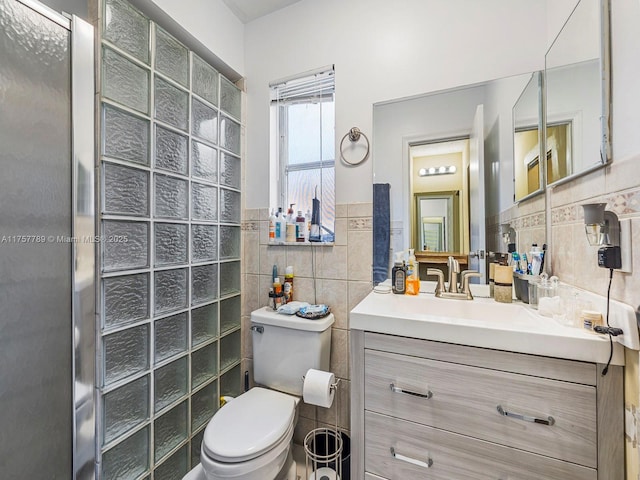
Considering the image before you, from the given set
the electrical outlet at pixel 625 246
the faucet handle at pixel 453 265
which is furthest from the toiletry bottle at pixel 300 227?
the electrical outlet at pixel 625 246

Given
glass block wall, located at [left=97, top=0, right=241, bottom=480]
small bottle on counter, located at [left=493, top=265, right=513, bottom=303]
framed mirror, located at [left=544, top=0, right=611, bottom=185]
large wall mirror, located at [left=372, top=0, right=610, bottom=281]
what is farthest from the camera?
small bottle on counter, located at [left=493, top=265, right=513, bottom=303]

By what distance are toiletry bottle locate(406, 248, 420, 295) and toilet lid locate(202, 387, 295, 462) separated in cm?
77

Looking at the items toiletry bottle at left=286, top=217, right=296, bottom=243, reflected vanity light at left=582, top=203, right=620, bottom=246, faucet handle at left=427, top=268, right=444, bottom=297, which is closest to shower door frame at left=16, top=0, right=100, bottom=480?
toiletry bottle at left=286, top=217, right=296, bottom=243

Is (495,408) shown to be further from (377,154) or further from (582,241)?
(377,154)

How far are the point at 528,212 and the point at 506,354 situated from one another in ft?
2.34

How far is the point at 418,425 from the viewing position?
858mm

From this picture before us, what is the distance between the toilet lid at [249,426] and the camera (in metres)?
0.98

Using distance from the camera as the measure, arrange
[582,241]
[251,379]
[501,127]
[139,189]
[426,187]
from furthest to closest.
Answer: [251,379], [426,187], [501,127], [139,189], [582,241]

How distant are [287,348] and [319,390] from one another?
0.96ft

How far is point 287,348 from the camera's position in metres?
1.38

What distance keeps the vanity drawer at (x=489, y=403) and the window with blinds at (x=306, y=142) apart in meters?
0.82

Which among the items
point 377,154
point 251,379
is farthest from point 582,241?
point 251,379

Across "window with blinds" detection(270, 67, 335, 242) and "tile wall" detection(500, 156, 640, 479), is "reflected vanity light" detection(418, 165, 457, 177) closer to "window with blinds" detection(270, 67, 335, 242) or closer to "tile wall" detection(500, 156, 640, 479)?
"tile wall" detection(500, 156, 640, 479)

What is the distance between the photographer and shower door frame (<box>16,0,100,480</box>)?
0.96 meters
